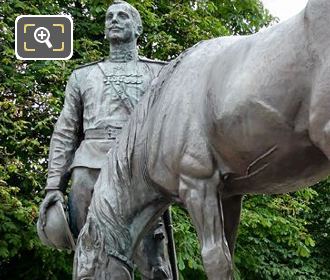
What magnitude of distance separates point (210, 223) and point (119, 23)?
1.40 meters

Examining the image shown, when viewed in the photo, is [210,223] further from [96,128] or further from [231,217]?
[96,128]

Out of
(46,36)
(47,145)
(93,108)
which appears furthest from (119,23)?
(47,145)

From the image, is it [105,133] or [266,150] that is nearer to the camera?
[266,150]

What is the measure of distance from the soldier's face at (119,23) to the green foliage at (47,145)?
4.42 meters

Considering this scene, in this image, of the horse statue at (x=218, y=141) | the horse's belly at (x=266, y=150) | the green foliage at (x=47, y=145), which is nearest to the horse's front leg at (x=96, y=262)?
the horse statue at (x=218, y=141)

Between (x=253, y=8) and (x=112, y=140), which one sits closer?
(x=112, y=140)

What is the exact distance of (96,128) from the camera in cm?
420

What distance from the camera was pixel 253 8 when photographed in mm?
12656

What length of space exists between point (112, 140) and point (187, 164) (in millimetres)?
875

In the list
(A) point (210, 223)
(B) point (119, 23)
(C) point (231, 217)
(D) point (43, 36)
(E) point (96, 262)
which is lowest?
(E) point (96, 262)

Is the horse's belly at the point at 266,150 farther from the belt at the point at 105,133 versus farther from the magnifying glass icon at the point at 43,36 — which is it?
the magnifying glass icon at the point at 43,36

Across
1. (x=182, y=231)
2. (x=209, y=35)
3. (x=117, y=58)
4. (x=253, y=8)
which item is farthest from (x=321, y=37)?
(x=253, y=8)

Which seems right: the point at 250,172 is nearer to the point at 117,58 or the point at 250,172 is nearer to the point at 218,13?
the point at 117,58

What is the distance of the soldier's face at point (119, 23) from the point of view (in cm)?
428
